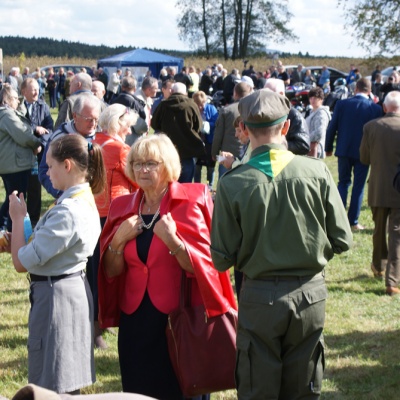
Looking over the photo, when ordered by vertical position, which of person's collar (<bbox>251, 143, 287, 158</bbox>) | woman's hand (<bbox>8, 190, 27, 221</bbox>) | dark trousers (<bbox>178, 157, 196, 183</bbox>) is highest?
person's collar (<bbox>251, 143, 287, 158</bbox>)

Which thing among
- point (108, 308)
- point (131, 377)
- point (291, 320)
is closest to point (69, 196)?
point (108, 308)

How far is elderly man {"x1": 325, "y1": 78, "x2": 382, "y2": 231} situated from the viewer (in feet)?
33.1

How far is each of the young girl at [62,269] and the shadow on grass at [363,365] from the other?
204 cm

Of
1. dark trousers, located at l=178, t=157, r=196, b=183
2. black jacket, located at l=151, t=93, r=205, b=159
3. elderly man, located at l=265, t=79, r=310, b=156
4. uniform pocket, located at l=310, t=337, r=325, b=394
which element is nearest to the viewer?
uniform pocket, located at l=310, t=337, r=325, b=394

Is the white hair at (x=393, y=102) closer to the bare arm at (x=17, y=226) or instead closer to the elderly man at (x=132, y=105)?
the elderly man at (x=132, y=105)

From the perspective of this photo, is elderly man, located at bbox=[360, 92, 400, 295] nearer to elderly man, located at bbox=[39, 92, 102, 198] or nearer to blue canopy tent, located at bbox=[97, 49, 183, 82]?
elderly man, located at bbox=[39, 92, 102, 198]

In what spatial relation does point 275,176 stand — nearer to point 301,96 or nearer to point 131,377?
point 131,377

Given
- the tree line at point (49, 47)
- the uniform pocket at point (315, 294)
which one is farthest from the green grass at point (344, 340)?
the tree line at point (49, 47)

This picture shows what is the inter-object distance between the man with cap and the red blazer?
0.26 m

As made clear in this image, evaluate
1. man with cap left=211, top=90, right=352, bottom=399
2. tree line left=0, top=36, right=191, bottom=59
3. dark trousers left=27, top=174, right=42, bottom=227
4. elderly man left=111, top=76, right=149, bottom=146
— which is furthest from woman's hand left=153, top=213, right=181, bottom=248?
tree line left=0, top=36, right=191, bottom=59

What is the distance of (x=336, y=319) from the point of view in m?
6.77

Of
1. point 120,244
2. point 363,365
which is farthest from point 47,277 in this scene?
point 363,365

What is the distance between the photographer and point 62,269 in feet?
12.9

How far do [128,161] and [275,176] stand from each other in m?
0.96
